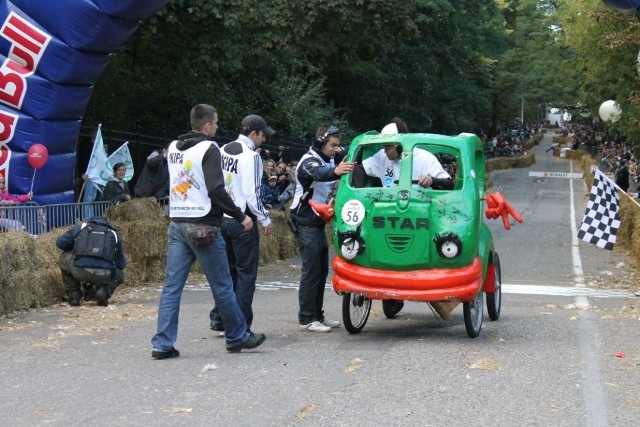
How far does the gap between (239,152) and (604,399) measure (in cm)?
383

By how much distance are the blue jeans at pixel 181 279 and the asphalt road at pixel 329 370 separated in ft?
0.81

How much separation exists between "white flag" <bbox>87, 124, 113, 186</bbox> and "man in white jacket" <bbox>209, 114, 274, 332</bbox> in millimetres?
7180

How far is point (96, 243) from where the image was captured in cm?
1325

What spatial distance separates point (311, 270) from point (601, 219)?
714cm

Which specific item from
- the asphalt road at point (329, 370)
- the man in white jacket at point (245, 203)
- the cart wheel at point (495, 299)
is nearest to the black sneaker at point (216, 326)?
the asphalt road at point (329, 370)

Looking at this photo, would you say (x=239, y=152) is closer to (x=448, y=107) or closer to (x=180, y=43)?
(x=180, y=43)

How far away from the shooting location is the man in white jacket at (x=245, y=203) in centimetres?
991

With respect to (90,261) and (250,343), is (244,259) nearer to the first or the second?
(250,343)

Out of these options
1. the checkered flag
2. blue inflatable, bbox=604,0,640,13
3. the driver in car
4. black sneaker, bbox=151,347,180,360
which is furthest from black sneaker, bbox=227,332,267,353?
blue inflatable, bbox=604,0,640,13

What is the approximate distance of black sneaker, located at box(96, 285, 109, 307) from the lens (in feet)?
43.1

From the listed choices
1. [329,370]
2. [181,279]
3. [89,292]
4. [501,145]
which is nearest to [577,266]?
[89,292]

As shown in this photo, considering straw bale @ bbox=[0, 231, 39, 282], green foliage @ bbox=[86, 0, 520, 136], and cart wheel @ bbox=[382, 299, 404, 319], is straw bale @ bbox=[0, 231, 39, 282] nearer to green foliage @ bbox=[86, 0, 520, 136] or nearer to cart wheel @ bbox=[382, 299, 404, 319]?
cart wheel @ bbox=[382, 299, 404, 319]

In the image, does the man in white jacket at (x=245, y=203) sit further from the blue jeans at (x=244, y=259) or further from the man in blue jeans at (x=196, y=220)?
the man in blue jeans at (x=196, y=220)

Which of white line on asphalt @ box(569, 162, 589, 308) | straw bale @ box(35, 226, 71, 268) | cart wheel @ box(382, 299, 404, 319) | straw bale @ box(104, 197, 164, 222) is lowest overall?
white line on asphalt @ box(569, 162, 589, 308)
